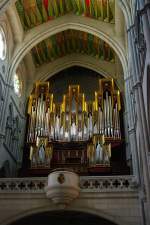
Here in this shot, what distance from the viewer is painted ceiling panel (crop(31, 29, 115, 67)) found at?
17922mm

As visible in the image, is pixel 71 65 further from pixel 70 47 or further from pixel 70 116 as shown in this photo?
pixel 70 116

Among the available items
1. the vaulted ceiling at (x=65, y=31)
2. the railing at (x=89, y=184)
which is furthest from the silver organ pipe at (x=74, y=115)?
the railing at (x=89, y=184)

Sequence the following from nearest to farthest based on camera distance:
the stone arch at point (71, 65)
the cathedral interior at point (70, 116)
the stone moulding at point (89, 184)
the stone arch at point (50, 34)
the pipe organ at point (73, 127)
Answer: the cathedral interior at point (70, 116) → the stone moulding at point (89, 184) → the pipe organ at point (73, 127) → the stone arch at point (50, 34) → the stone arch at point (71, 65)

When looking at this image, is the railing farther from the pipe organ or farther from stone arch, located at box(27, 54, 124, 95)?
stone arch, located at box(27, 54, 124, 95)

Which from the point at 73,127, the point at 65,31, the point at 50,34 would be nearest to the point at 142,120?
the point at 73,127

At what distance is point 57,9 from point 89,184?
976 centimetres

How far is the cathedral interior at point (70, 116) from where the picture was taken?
35.8 feet

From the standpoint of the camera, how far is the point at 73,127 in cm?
1623

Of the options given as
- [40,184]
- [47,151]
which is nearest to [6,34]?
[47,151]

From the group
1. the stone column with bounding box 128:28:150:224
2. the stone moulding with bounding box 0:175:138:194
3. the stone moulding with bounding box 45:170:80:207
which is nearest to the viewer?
the stone column with bounding box 128:28:150:224

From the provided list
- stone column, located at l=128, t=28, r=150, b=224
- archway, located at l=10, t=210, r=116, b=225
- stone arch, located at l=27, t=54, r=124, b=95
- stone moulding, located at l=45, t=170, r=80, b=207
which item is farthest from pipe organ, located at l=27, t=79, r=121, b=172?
stone column, located at l=128, t=28, r=150, b=224

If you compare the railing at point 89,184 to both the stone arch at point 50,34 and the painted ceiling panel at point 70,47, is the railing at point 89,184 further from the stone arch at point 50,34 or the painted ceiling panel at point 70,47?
the painted ceiling panel at point 70,47

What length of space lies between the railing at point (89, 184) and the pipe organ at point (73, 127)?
85.5 inches

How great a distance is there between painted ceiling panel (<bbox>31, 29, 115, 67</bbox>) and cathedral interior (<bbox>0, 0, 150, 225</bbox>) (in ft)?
0.21
